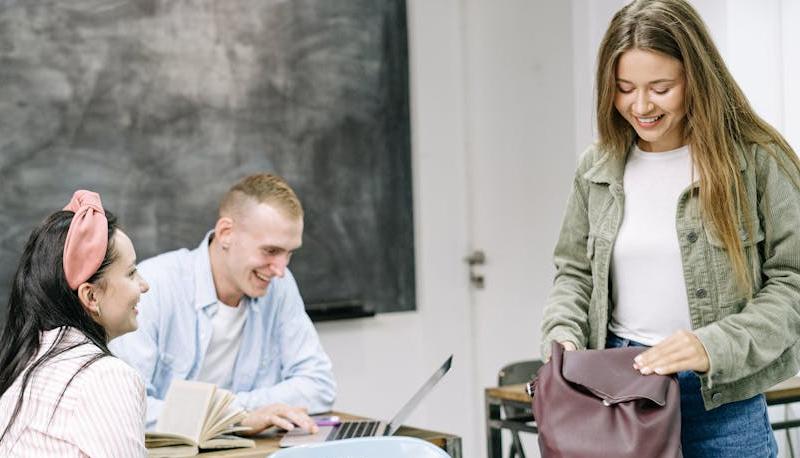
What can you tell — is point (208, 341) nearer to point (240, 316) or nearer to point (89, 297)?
point (240, 316)

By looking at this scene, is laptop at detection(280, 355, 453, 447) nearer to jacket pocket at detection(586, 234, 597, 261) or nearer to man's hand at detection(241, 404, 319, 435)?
man's hand at detection(241, 404, 319, 435)

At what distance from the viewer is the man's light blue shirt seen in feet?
9.74

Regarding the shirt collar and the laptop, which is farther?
the shirt collar

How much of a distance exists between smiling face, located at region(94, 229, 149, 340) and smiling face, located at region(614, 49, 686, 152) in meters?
0.98

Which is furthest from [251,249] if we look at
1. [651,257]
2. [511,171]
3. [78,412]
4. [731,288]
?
[511,171]

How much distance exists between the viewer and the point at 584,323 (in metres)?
2.08

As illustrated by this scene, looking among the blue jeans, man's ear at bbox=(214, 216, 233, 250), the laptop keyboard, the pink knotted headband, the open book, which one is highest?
the pink knotted headband

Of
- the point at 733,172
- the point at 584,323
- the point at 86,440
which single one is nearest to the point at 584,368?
the point at 584,323

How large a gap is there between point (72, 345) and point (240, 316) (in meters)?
1.21

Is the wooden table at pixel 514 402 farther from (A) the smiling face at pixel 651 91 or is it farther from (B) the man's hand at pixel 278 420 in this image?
(A) the smiling face at pixel 651 91

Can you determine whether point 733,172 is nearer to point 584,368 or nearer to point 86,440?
point 584,368

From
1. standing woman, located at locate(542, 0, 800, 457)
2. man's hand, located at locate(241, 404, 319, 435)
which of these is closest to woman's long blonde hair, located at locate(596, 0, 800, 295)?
standing woman, located at locate(542, 0, 800, 457)

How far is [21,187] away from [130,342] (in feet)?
3.56

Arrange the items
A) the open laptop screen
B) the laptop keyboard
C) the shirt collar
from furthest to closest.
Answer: the shirt collar
the laptop keyboard
the open laptop screen
